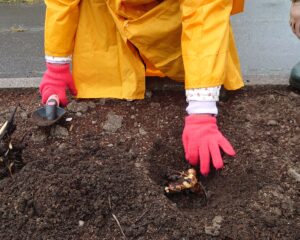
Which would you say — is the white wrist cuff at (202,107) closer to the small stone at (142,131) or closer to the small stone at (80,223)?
the small stone at (142,131)

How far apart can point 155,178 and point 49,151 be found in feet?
1.64

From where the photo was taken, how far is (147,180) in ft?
6.05

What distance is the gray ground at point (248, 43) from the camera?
3285 millimetres

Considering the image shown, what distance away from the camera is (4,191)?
180 centimetres

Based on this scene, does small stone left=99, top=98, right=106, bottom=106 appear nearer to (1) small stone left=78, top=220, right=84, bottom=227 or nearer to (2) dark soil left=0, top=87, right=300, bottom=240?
(2) dark soil left=0, top=87, right=300, bottom=240

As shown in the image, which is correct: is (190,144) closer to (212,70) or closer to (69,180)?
(212,70)

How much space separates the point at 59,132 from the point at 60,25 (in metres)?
0.53

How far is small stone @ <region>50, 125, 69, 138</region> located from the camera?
2.21 meters

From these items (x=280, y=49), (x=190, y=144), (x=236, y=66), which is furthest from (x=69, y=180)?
(x=280, y=49)

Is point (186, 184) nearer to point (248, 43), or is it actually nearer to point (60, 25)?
point (60, 25)

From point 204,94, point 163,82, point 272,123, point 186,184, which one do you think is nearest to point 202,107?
point 204,94

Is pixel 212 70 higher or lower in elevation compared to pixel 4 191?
higher

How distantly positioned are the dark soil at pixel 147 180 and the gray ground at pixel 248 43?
0.52 metres

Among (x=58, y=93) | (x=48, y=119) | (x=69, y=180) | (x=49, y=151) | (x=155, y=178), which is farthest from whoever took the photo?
(x=58, y=93)
